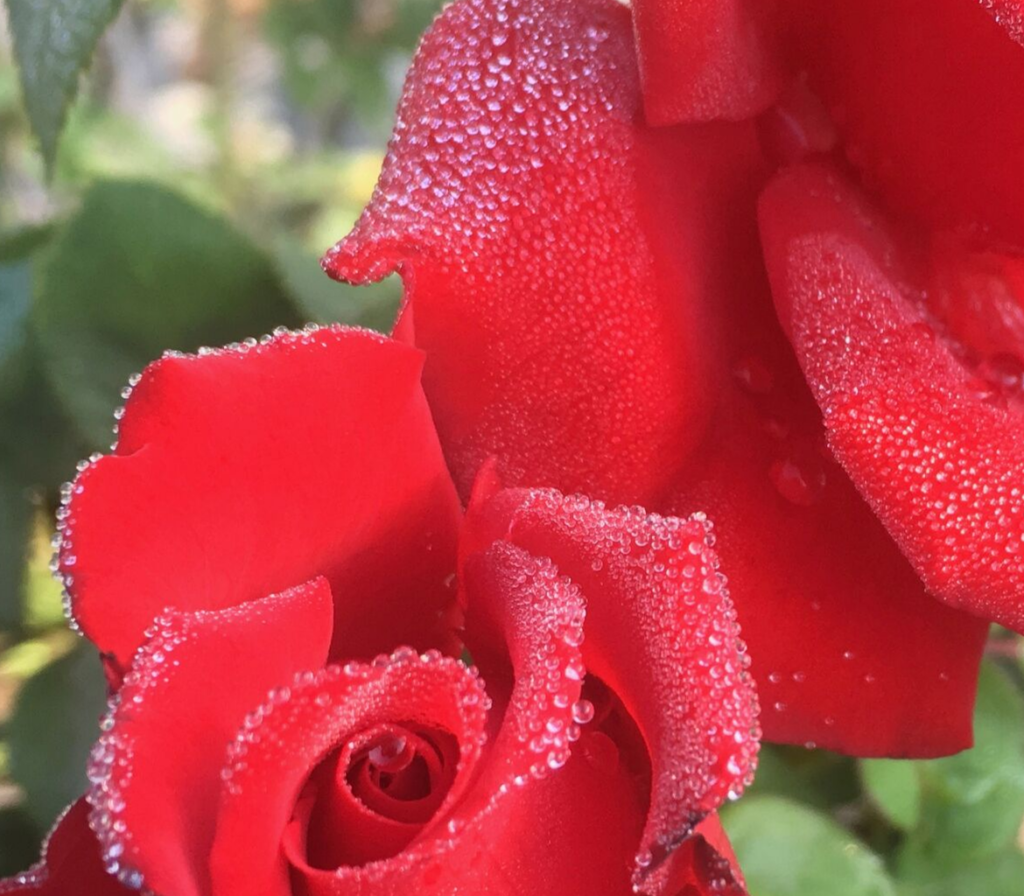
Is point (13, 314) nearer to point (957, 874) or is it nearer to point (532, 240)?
point (532, 240)

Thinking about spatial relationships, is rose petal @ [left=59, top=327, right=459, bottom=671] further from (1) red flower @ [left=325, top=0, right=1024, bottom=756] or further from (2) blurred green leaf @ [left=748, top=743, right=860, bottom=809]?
(2) blurred green leaf @ [left=748, top=743, right=860, bottom=809]

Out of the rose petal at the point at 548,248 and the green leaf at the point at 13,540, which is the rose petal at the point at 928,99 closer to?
the rose petal at the point at 548,248

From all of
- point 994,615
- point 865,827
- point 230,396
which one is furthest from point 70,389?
point 865,827

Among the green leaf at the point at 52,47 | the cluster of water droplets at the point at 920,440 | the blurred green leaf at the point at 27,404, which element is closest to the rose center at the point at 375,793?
the cluster of water droplets at the point at 920,440

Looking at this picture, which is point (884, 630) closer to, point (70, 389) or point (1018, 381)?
point (1018, 381)

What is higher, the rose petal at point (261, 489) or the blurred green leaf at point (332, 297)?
the rose petal at point (261, 489)

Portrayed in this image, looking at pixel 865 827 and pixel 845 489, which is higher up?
pixel 845 489
